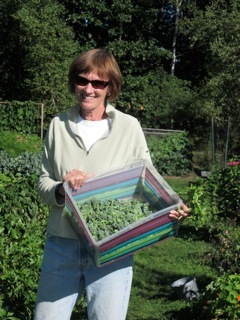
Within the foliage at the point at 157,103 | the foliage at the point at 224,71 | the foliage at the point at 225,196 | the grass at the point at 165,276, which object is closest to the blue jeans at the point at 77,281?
the grass at the point at 165,276

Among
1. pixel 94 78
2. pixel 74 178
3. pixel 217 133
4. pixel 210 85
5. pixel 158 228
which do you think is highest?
pixel 94 78

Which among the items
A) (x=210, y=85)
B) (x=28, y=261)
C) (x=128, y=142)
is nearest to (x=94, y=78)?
(x=128, y=142)

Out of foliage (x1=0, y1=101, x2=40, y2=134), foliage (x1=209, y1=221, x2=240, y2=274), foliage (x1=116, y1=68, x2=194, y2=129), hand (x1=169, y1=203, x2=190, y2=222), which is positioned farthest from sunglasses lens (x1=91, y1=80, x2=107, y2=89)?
foliage (x1=116, y1=68, x2=194, y2=129)

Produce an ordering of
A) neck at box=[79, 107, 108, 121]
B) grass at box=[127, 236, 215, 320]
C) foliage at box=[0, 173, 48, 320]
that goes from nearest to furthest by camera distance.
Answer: neck at box=[79, 107, 108, 121] → foliage at box=[0, 173, 48, 320] → grass at box=[127, 236, 215, 320]

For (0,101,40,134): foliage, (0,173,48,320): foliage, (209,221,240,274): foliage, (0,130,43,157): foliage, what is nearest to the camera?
(0,173,48,320): foliage

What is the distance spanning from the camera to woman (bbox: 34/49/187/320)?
2490 mm

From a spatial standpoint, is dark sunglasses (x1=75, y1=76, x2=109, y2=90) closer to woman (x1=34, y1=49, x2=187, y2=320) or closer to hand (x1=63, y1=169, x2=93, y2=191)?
woman (x1=34, y1=49, x2=187, y2=320)

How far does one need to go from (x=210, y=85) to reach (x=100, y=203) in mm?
13867

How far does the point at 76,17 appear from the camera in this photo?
27500 mm

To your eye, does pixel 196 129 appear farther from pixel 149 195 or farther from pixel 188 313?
pixel 149 195

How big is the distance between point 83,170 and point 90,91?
1.09 feet

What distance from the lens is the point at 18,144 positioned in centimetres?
1464

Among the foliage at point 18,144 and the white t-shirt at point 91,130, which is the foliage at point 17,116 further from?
the white t-shirt at point 91,130

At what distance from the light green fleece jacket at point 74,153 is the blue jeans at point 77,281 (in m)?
0.07
